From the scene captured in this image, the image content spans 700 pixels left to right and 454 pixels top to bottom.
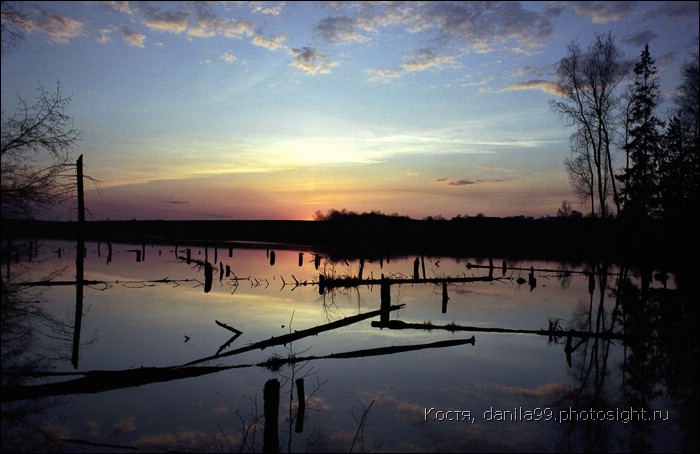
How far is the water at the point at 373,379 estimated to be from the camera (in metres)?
10.6

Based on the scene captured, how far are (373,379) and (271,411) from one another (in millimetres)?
6290

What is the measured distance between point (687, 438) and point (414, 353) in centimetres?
866

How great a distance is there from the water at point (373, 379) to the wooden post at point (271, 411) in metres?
1.18

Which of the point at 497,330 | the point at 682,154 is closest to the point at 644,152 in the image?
the point at 682,154

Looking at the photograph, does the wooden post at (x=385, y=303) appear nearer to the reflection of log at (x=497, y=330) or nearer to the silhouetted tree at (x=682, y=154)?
the reflection of log at (x=497, y=330)

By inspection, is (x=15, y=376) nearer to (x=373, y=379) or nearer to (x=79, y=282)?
(x=373, y=379)

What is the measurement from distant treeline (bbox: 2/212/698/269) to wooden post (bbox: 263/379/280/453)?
807cm

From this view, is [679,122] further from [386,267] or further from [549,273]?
[386,267]

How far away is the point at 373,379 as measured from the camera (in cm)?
1455

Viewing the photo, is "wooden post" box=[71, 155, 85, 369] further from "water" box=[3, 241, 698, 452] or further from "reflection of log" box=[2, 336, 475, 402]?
"reflection of log" box=[2, 336, 475, 402]

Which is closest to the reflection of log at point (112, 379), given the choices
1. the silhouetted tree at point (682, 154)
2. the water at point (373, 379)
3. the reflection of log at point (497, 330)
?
the water at point (373, 379)

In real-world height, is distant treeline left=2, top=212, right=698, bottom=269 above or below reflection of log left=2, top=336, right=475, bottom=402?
above

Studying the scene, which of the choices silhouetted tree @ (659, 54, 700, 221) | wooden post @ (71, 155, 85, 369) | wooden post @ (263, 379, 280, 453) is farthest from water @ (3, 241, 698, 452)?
silhouetted tree @ (659, 54, 700, 221)

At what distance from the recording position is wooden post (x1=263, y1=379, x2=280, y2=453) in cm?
876
